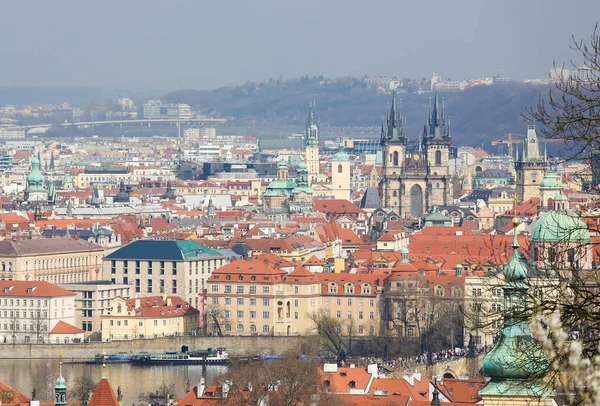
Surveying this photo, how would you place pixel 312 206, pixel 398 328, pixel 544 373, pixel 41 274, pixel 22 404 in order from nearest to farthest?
1. pixel 544 373
2. pixel 22 404
3. pixel 398 328
4. pixel 41 274
5. pixel 312 206

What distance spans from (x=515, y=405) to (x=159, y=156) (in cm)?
18461

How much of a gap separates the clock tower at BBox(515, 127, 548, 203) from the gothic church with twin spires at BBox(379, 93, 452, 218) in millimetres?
4351

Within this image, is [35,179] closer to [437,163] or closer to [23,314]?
[437,163]

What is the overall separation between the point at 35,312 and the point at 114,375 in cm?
897

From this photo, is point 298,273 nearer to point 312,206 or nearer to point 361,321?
point 361,321

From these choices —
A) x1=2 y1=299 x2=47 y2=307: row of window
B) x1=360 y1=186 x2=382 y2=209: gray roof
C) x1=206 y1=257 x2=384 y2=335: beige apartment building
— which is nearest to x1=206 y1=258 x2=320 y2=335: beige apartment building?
x1=206 y1=257 x2=384 y2=335: beige apartment building

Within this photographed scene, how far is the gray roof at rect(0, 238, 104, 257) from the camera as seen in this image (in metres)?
62.6

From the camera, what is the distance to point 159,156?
7844 inches

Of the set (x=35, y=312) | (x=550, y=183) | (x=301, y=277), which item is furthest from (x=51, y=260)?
(x=550, y=183)

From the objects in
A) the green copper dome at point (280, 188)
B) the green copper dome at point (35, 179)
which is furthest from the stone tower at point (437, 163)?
the green copper dome at point (35, 179)

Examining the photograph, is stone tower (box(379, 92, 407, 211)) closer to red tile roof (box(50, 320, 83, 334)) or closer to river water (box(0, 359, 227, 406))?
red tile roof (box(50, 320, 83, 334))

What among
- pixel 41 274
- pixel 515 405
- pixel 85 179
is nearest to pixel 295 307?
pixel 41 274

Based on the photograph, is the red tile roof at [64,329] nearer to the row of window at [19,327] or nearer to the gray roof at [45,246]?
the row of window at [19,327]

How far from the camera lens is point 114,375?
153 ft
